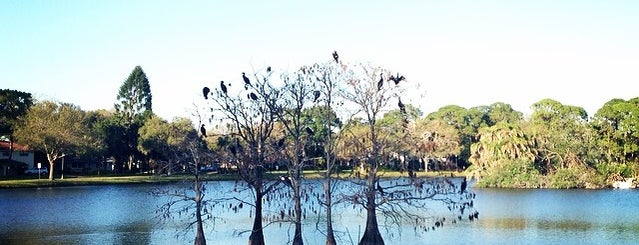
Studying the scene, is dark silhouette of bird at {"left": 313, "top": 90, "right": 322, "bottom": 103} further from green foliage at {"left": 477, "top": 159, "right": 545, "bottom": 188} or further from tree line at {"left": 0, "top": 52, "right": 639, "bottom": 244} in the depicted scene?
green foliage at {"left": 477, "top": 159, "right": 545, "bottom": 188}

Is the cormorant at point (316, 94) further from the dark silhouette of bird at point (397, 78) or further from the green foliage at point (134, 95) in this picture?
the green foliage at point (134, 95)

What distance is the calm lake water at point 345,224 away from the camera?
32.5m

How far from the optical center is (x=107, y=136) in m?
96.8

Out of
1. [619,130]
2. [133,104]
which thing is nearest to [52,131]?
[133,104]

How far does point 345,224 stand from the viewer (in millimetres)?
37750

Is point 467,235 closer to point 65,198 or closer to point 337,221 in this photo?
point 337,221

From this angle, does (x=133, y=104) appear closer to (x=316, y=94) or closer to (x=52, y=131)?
(x=52, y=131)

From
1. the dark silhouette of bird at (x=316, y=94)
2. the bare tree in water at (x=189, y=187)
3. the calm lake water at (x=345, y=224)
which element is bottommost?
the calm lake water at (x=345, y=224)

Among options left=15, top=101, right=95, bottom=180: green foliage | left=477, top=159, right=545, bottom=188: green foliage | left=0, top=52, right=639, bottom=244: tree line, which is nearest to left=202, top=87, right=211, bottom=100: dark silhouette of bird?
left=0, top=52, right=639, bottom=244: tree line

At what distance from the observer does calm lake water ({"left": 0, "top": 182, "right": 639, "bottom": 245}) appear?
3247cm

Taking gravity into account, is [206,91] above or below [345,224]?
above

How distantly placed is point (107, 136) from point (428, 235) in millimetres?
72020

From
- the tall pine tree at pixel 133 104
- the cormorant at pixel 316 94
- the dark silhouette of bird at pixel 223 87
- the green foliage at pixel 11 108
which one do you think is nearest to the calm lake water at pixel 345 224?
the cormorant at pixel 316 94

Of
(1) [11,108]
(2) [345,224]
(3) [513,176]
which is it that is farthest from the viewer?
(1) [11,108]
